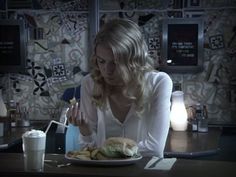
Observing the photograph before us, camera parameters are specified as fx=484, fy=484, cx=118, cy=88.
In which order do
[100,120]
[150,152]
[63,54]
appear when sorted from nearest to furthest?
[150,152], [100,120], [63,54]

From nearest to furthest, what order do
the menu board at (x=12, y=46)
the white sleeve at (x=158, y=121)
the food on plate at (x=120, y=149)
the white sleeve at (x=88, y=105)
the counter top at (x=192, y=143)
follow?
the food on plate at (x=120, y=149) < the white sleeve at (x=158, y=121) < the white sleeve at (x=88, y=105) < the counter top at (x=192, y=143) < the menu board at (x=12, y=46)

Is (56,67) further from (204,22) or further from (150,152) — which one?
(150,152)

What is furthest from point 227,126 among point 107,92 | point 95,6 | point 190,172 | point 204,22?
point 190,172

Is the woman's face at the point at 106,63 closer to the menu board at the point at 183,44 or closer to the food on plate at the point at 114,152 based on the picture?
the food on plate at the point at 114,152

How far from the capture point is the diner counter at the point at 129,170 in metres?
1.55

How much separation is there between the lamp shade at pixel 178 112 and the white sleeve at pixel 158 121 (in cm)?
136

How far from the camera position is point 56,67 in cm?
371

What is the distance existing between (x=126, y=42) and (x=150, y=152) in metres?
0.45

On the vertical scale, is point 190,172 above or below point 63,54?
below

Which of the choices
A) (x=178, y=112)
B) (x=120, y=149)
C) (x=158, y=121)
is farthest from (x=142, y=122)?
(x=178, y=112)

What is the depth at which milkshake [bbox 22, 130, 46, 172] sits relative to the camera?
1.60 m

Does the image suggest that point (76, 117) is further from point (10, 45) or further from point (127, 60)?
point (10, 45)

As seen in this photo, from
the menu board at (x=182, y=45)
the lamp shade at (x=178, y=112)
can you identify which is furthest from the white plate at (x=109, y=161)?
the menu board at (x=182, y=45)

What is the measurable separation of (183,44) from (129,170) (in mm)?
2018
